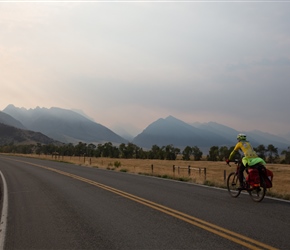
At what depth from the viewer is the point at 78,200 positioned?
37.7 ft

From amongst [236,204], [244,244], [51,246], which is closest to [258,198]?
[236,204]

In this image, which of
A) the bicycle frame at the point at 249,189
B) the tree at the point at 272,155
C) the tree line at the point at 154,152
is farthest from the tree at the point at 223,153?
the bicycle frame at the point at 249,189

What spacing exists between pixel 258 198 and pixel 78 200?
18.3 ft

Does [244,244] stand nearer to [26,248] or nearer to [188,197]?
[26,248]

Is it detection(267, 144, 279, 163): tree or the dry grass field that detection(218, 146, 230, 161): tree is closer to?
detection(267, 144, 279, 163): tree

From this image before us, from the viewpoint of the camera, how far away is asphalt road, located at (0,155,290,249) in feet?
20.7

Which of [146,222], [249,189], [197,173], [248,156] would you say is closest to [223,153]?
[197,173]

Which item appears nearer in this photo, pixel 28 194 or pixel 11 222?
pixel 11 222

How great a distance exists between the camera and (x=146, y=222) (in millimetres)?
7875

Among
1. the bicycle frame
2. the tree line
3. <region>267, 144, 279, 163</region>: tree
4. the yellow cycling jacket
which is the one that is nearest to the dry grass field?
the bicycle frame

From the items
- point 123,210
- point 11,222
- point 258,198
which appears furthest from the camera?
point 258,198

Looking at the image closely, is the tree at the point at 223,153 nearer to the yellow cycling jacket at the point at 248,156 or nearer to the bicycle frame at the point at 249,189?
the bicycle frame at the point at 249,189

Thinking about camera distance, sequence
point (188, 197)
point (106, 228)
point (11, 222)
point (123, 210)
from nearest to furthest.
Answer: point (106, 228) → point (11, 222) → point (123, 210) → point (188, 197)

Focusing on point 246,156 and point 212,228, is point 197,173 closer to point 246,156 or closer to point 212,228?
point 246,156
